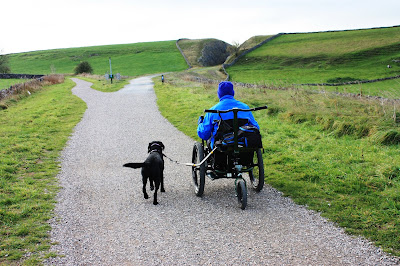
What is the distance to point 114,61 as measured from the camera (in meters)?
83.3

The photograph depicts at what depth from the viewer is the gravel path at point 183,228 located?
A: 13.5 feet

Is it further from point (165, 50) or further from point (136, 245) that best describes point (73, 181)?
point (165, 50)

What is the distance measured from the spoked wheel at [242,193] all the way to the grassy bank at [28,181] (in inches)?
117

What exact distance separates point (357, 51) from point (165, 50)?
5219 centimetres

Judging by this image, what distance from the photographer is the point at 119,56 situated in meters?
91.4

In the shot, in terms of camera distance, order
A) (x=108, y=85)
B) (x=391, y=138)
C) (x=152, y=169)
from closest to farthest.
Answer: (x=152, y=169)
(x=391, y=138)
(x=108, y=85)

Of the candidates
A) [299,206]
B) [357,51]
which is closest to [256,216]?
[299,206]

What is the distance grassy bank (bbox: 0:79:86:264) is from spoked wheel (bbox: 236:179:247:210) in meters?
2.96

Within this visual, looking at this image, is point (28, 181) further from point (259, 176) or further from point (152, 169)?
point (259, 176)

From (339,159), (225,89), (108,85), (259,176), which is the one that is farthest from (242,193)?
(108,85)

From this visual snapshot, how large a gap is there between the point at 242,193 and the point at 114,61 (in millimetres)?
83141

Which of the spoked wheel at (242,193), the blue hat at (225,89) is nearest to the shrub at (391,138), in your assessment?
the blue hat at (225,89)

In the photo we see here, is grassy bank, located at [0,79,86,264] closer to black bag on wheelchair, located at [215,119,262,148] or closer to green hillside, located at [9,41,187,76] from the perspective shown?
black bag on wheelchair, located at [215,119,262,148]

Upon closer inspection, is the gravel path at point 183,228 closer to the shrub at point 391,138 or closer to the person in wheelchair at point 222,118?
the person in wheelchair at point 222,118
